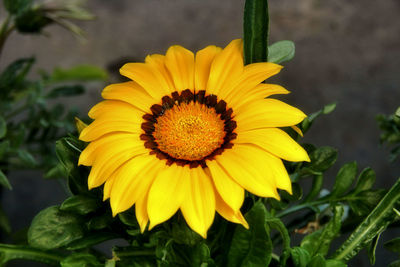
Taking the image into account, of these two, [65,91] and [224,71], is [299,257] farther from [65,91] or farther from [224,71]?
[65,91]

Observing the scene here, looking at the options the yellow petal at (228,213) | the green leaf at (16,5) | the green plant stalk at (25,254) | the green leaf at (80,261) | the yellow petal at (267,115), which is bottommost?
the green plant stalk at (25,254)

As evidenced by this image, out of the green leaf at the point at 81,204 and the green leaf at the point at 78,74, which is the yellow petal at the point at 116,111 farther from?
the green leaf at the point at 78,74

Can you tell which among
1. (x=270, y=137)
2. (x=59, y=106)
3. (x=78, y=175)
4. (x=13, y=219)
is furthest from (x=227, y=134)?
(x=13, y=219)

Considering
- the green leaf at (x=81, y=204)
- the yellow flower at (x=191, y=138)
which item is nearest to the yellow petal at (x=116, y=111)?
the yellow flower at (x=191, y=138)

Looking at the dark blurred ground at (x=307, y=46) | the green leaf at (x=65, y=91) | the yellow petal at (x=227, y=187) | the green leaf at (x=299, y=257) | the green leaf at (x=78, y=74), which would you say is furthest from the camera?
the dark blurred ground at (x=307, y=46)

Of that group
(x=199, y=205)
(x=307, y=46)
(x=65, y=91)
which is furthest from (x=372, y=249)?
(x=307, y=46)

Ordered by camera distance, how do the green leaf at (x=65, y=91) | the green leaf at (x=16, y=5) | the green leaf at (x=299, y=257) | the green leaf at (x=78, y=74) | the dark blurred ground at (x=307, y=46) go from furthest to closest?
1. the dark blurred ground at (x=307, y=46)
2. the green leaf at (x=78, y=74)
3. the green leaf at (x=65, y=91)
4. the green leaf at (x=16, y=5)
5. the green leaf at (x=299, y=257)

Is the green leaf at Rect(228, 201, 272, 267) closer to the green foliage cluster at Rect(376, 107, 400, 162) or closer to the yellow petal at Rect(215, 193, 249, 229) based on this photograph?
the yellow petal at Rect(215, 193, 249, 229)

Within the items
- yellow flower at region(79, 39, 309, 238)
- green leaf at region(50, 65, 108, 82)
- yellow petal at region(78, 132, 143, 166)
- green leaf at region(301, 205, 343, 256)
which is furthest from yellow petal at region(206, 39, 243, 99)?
green leaf at region(50, 65, 108, 82)
